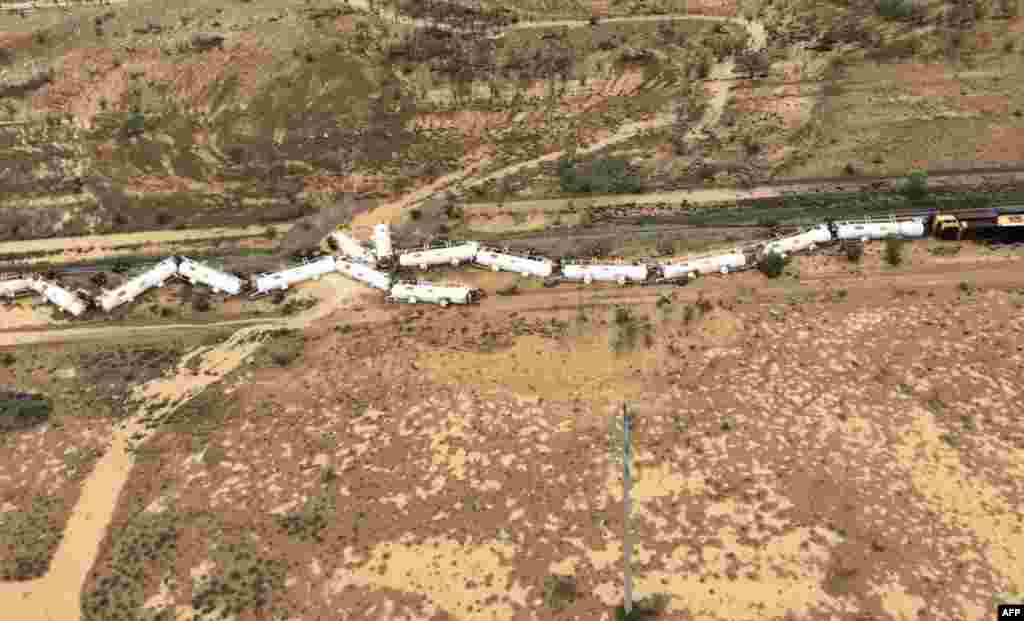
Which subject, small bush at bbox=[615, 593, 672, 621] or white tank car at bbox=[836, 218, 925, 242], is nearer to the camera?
small bush at bbox=[615, 593, 672, 621]

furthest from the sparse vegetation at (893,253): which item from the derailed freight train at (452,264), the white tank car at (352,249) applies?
the white tank car at (352,249)

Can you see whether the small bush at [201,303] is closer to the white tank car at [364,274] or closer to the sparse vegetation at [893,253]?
the white tank car at [364,274]

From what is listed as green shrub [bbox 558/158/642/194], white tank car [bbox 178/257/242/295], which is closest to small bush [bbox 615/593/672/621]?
white tank car [bbox 178/257/242/295]

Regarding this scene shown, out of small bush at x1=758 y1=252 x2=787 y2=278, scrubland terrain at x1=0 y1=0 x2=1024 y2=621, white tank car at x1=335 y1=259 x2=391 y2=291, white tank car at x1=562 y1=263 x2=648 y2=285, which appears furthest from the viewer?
white tank car at x1=335 y1=259 x2=391 y2=291

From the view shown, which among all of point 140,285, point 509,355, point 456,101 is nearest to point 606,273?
point 509,355

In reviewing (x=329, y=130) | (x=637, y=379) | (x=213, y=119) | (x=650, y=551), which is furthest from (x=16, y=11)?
(x=650, y=551)

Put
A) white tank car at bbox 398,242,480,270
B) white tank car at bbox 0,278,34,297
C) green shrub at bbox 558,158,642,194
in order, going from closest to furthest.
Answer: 1. white tank car at bbox 398,242,480,270
2. white tank car at bbox 0,278,34,297
3. green shrub at bbox 558,158,642,194

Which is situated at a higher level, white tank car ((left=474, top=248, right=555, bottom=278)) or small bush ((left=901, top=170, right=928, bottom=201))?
small bush ((left=901, top=170, right=928, bottom=201))

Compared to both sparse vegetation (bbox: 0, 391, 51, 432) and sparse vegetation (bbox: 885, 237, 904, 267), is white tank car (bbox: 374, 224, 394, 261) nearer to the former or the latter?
sparse vegetation (bbox: 0, 391, 51, 432)
